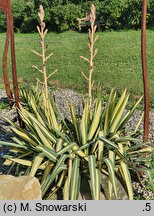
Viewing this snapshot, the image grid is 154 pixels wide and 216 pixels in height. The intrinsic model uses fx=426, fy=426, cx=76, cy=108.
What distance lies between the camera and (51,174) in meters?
3.95

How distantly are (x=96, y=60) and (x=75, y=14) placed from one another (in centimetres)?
645

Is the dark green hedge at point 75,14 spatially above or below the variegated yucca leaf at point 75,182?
above

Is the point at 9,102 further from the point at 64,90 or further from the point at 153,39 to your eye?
the point at 153,39

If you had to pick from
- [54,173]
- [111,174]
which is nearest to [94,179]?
[111,174]

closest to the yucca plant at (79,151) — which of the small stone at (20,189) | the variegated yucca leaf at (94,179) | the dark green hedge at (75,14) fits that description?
the variegated yucca leaf at (94,179)

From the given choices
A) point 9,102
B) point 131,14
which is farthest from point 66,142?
point 131,14

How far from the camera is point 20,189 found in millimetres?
3559

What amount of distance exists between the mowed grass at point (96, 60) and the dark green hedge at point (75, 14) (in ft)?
2.67

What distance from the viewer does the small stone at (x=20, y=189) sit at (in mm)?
3525

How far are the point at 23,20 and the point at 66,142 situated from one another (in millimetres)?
16040

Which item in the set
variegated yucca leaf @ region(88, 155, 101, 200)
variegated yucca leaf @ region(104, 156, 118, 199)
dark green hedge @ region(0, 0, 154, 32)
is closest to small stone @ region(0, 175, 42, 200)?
variegated yucca leaf @ region(88, 155, 101, 200)

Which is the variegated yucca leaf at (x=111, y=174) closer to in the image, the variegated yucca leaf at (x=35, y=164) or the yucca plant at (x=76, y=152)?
the yucca plant at (x=76, y=152)

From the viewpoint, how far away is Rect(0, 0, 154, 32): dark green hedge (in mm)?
17312

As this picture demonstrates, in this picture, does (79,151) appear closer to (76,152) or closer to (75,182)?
(76,152)
